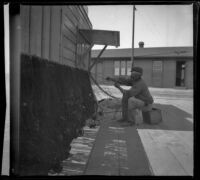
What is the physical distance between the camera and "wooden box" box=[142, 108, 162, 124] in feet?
14.4

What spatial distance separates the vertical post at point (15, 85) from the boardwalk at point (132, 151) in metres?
0.72

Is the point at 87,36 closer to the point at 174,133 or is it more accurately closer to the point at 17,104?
the point at 174,133

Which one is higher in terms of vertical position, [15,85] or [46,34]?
[46,34]

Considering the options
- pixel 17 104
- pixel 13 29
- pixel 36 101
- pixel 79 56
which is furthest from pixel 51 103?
pixel 79 56

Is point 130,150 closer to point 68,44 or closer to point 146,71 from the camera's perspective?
point 146,71

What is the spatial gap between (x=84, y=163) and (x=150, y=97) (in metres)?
1.84

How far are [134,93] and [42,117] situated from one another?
2242 millimetres

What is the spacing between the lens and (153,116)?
14.5ft

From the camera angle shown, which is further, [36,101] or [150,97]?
[150,97]

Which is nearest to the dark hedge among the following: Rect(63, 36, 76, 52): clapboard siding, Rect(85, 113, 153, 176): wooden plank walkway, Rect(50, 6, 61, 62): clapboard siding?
Rect(50, 6, 61, 62): clapboard siding

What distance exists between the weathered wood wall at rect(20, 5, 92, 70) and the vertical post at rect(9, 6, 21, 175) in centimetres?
18

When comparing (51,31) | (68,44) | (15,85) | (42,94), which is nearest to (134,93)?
(68,44)
